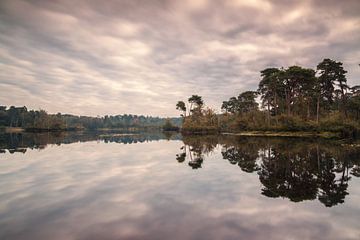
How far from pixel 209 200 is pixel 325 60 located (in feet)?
199

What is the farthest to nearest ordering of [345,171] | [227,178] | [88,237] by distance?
[345,171] < [227,178] < [88,237]

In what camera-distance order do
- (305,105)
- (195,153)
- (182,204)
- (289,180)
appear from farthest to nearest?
(305,105) < (195,153) < (289,180) < (182,204)

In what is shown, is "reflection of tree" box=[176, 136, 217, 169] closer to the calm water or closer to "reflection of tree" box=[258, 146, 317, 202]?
the calm water

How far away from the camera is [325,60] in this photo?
57688 millimetres

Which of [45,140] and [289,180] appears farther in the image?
[45,140]

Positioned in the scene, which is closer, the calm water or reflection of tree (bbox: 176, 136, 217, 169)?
the calm water

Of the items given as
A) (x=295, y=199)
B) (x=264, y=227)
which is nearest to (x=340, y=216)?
(x=295, y=199)

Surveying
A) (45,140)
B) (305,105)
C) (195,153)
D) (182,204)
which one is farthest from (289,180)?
(305,105)

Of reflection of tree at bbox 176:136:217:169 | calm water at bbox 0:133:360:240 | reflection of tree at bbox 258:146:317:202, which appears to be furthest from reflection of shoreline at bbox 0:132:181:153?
reflection of tree at bbox 258:146:317:202

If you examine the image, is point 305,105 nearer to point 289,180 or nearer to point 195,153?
point 195,153

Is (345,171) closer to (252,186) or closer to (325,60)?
(252,186)

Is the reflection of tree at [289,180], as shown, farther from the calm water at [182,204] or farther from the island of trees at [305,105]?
the island of trees at [305,105]

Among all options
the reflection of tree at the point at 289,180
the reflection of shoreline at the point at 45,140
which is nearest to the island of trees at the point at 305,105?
the reflection of shoreline at the point at 45,140

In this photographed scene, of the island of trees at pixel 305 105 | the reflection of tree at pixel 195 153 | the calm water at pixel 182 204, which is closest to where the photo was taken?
the calm water at pixel 182 204
